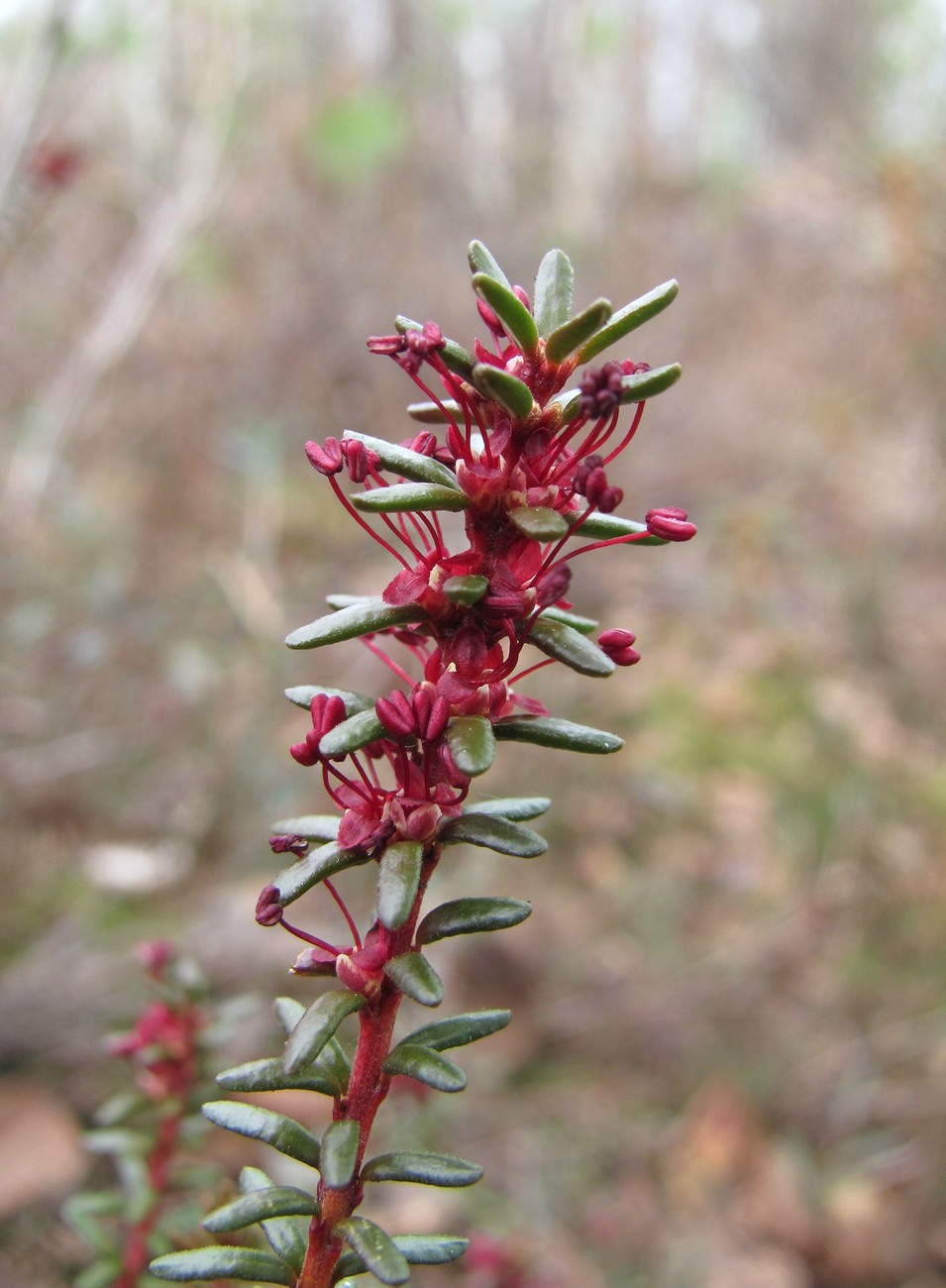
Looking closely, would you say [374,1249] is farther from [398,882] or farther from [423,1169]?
[398,882]

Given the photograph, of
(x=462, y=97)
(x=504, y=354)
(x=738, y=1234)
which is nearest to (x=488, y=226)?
(x=462, y=97)

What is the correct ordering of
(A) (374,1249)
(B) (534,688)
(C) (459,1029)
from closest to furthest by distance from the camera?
(A) (374,1249) → (C) (459,1029) → (B) (534,688)

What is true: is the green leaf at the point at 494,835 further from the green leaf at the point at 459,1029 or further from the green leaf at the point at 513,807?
the green leaf at the point at 459,1029

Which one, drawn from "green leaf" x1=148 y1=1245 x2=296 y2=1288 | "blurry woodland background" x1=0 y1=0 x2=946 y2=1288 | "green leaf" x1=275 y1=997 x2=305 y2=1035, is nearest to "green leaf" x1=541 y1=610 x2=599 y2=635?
"green leaf" x1=275 y1=997 x2=305 y2=1035

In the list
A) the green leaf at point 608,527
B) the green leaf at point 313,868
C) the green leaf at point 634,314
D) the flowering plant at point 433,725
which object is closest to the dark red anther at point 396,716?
the flowering plant at point 433,725

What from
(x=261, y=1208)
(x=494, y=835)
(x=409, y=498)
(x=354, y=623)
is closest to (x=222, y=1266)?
(x=261, y=1208)

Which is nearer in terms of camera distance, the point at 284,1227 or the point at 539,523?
the point at 539,523
